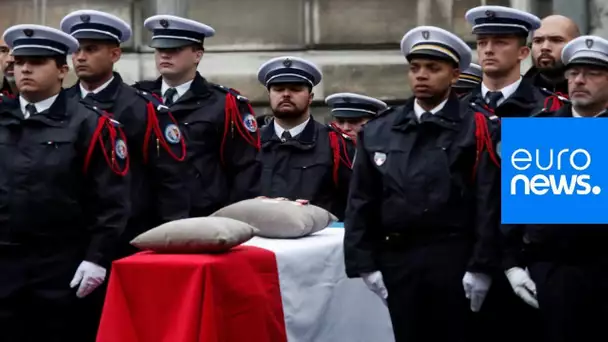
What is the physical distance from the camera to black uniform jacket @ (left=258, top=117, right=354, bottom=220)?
38.7 ft

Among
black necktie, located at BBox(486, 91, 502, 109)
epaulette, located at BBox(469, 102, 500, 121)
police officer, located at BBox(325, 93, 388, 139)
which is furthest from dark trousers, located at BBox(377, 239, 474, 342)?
police officer, located at BBox(325, 93, 388, 139)

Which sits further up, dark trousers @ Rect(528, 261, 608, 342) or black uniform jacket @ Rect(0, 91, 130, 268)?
black uniform jacket @ Rect(0, 91, 130, 268)

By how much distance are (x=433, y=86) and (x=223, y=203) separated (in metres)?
2.11

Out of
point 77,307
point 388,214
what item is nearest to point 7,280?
point 77,307

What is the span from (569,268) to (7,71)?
4.70 metres

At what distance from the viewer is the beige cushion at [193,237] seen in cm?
891

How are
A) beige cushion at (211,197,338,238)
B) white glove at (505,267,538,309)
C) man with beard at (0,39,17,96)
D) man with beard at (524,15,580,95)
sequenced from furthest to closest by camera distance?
1. man with beard at (0,39,17,96)
2. man with beard at (524,15,580,95)
3. beige cushion at (211,197,338,238)
4. white glove at (505,267,538,309)

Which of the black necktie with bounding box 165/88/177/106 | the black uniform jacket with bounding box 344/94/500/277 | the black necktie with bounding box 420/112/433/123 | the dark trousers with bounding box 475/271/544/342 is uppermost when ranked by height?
the black necktie with bounding box 165/88/177/106

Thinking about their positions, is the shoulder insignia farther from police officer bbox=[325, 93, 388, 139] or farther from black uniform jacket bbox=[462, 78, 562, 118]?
black uniform jacket bbox=[462, 78, 562, 118]

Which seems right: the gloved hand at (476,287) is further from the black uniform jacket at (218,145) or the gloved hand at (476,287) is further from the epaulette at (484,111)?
the black uniform jacket at (218,145)

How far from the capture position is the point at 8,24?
1539cm

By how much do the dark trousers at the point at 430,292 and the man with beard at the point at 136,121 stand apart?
1732 millimetres

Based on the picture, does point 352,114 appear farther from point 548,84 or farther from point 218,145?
point 548,84

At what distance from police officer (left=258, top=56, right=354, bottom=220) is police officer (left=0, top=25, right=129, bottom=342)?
7.35 feet
